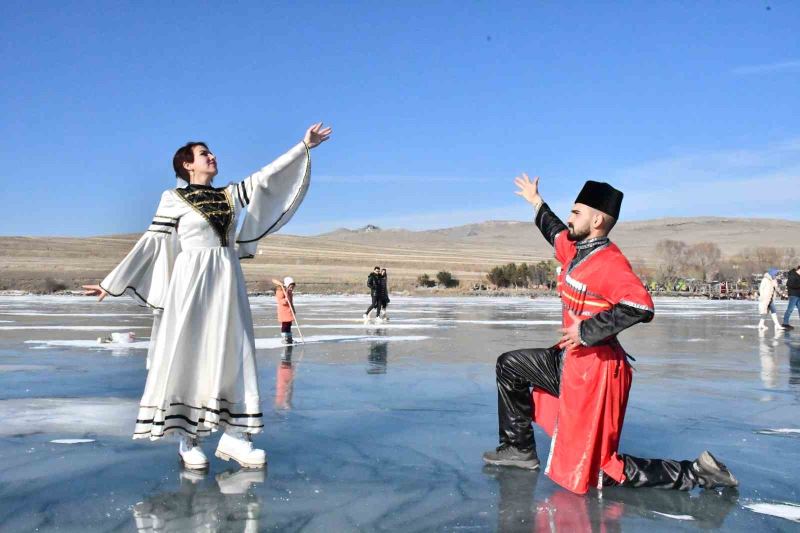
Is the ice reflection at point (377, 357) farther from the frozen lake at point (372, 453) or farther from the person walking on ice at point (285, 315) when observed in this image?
the person walking on ice at point (285, 315)

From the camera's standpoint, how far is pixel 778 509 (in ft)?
14.0

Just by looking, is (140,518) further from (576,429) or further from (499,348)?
(499,348)

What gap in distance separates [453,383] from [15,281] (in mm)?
55493

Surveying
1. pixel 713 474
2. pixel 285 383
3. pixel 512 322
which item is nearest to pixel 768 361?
pixel 285 383

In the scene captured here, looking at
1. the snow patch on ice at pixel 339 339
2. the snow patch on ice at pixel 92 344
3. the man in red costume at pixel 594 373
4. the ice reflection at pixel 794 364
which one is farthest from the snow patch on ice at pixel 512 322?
the man in red costume at pixel 594 373

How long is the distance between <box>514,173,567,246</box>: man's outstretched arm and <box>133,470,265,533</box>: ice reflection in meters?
2.42

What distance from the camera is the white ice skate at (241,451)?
16.4 feet

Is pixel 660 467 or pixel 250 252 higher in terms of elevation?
pixel 250 252

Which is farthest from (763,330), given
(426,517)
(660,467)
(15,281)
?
(15,281)

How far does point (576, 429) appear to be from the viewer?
4.52 m

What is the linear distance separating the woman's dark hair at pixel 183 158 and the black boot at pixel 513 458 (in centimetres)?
269

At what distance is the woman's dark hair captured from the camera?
5430 mm

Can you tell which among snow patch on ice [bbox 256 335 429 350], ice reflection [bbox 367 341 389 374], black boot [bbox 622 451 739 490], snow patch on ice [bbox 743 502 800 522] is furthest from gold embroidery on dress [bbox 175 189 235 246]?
snow patch on ice [bbox 256 335 429 350]

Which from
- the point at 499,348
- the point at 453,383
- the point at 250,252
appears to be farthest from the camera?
the point at 499,348
